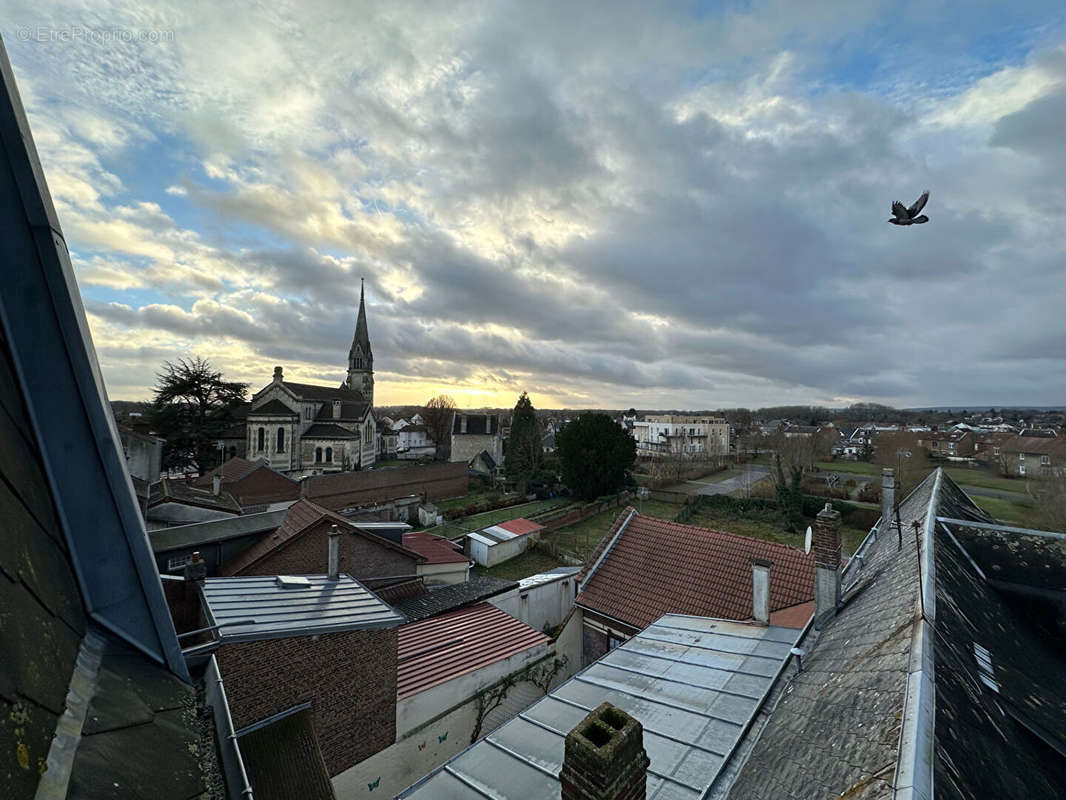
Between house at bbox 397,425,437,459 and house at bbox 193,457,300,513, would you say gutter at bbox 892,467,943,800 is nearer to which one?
house at bbox 193,457,300,513

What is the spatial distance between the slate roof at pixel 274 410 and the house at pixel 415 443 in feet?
82.9

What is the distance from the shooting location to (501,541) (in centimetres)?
2345

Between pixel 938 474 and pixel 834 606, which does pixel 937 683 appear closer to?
pixel 834 606

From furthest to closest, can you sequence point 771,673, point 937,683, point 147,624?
point 771,673
point 937,683
point 147,624

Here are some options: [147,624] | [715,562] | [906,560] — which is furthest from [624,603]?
[147,624]

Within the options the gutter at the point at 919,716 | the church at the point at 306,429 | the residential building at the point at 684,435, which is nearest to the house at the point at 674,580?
the gutter at the point at 919,716

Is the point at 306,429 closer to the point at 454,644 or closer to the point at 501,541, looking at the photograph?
the point at 501,541

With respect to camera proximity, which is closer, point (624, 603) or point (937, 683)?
point (937, 683)

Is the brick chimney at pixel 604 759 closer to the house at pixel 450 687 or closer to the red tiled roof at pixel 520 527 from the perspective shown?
the house at pixel 450 687

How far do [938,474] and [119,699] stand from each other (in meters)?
18.7

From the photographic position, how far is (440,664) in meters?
9.73

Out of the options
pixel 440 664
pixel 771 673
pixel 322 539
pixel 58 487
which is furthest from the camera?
pixel 322 539

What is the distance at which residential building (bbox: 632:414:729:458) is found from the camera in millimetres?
61469

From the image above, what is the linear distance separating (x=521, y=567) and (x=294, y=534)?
12.5 m
